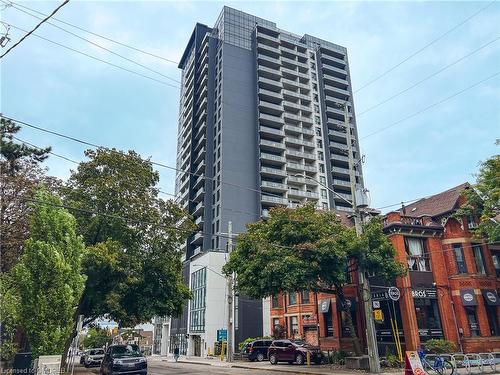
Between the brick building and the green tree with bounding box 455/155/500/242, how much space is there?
1.48 meters

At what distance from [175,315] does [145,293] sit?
3876 millimetres

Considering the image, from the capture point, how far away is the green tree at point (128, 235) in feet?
81.3

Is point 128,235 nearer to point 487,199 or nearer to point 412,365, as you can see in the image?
point 412,365

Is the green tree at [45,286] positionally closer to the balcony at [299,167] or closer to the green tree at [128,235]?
the green tree at [128,235]

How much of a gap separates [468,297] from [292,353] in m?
13.0

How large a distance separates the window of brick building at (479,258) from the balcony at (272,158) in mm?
46705

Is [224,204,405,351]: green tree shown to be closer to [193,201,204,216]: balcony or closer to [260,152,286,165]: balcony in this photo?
[193,201,204,216]: balcony

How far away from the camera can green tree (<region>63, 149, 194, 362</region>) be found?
2478 centimetres

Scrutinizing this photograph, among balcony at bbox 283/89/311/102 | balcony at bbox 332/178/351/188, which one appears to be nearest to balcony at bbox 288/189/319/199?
balcony at bbox 332/178/351/188

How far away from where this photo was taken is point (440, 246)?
2928 cm

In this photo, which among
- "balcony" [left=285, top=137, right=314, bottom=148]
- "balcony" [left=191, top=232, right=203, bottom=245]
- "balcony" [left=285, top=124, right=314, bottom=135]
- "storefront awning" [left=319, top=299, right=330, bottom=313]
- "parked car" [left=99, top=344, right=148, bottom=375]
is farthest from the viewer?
"balcony" [left=285, top=124, right=314, bottom=135]

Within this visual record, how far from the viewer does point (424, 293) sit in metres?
27.5

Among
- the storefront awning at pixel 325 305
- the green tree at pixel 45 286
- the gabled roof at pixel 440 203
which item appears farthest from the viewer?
the storefront awning at pixel 325 305

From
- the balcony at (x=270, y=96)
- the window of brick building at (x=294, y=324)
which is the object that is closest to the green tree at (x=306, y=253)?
the window of brick building at (x=294, y=324)
